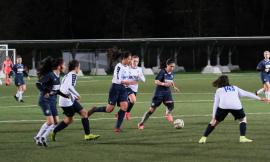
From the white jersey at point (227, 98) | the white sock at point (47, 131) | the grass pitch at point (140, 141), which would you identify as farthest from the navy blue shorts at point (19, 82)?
the white jersey at point (227, 98)

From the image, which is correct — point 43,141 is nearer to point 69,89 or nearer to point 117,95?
point 69,89

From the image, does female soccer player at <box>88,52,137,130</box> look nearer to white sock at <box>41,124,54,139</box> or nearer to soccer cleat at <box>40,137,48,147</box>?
white sock at <box>41,124,54,139</box>

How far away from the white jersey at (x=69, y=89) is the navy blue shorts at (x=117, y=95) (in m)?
2.29

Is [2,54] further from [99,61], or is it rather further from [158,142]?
Answer: [158,142]

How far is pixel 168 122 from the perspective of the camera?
1909 centimetres

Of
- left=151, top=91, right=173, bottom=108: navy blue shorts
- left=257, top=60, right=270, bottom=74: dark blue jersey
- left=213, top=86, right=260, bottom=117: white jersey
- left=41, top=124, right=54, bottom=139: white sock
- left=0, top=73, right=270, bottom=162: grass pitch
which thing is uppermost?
left=257, top=60, right=270, bottom=74: dark blue jersey

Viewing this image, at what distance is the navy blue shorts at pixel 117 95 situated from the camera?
54.3ft

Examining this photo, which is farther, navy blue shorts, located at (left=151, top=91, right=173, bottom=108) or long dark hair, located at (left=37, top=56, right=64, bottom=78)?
navy blue shorts, located at (left=151, top=91, right=173, bottom=108)

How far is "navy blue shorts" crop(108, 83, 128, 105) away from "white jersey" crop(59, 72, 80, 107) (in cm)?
229

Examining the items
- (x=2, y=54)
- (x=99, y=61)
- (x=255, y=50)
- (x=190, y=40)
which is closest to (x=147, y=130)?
(x=2, y=54)

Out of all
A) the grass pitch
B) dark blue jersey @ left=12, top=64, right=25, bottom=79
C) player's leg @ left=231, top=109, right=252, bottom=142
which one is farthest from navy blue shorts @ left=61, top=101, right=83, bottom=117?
dark blue jersey @ left=12, top=64, right=25, bottom=79

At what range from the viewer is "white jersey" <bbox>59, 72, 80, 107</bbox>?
1417 centimetres

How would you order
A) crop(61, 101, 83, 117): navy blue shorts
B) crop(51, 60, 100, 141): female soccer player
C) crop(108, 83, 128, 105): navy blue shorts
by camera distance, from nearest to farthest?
crop(51, 60, 100, 141): female soccer player
crop(61, 101, 83, 117): navy blue shorts
crop(108, 83, 128, 105): navy blue shorts

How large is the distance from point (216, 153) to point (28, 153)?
3714mm
